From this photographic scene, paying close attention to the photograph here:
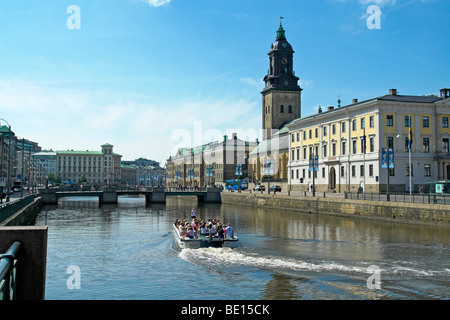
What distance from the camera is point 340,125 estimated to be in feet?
257

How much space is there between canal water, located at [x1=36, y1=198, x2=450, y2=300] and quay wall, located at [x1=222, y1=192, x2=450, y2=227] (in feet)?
5.10

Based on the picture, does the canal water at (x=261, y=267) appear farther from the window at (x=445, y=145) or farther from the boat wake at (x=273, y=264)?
the window at (x=445, y=145)

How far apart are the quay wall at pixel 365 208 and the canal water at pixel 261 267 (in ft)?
5.10

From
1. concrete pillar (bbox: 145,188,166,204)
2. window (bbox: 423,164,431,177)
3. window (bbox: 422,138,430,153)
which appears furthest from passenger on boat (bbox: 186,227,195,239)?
concrete pillar (bbox: 145,188,166,204)

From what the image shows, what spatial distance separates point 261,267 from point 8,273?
19.7 meters

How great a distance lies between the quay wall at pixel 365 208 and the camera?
41.2 metres

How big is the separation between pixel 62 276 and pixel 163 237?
16.5m

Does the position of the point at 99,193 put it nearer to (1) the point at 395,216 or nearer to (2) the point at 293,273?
(1) the point at 395,216

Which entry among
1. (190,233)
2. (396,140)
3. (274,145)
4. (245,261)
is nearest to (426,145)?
(396,140)

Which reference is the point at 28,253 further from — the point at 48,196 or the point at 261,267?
the point at 48,196

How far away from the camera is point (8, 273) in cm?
564
